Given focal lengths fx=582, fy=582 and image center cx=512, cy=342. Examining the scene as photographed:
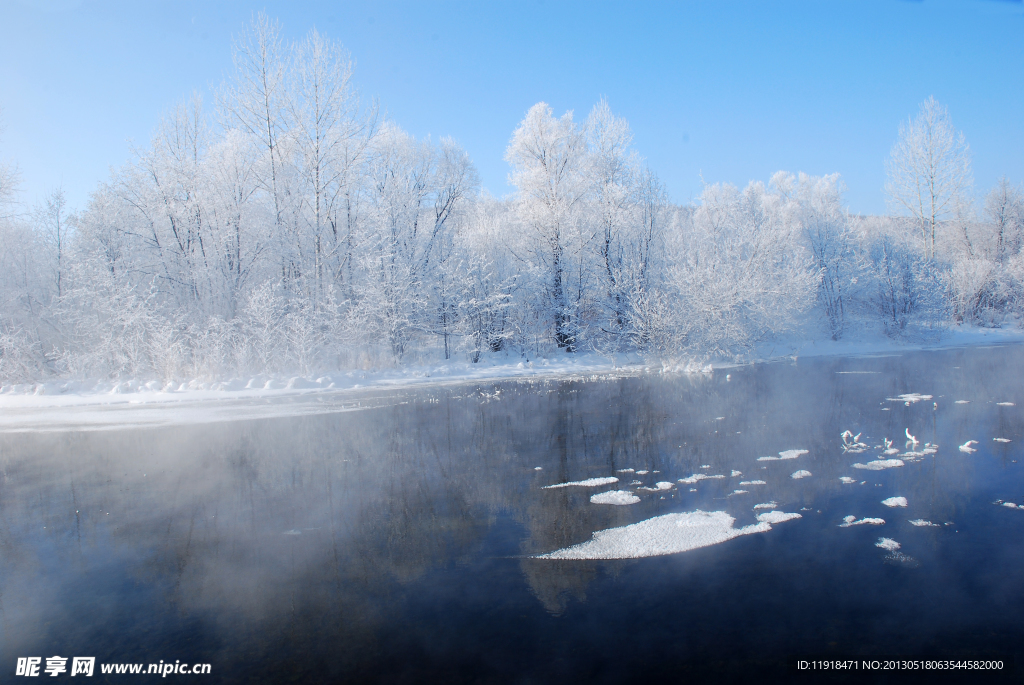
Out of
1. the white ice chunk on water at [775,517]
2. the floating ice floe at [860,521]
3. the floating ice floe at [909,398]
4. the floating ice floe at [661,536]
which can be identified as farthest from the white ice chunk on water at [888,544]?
the floating ice floe at [909,398]

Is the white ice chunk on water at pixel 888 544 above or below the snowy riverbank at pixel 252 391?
below

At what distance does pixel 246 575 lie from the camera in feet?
16.2

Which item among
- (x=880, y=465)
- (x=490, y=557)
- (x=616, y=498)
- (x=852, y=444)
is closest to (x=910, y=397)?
(x=852, y=444)

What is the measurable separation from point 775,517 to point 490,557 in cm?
301

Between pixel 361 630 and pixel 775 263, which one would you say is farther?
pixel 775 263

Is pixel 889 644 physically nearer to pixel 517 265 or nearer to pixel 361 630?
pixel 361 630

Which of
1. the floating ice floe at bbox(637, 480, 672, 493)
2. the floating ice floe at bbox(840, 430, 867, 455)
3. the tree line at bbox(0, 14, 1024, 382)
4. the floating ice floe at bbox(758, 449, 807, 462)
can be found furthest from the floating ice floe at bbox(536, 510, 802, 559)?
the tree line at bbox(0, 14, 1024, 382)

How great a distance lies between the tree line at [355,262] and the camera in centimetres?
2042

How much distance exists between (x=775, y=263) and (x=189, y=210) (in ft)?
89.1

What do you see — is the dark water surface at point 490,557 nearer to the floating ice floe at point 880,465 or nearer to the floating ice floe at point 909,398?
the floating ice floe at point 880,465

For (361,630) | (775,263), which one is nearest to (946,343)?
(775,263)

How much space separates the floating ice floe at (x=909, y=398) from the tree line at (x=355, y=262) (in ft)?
30.7

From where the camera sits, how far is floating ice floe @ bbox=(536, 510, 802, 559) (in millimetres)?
5199

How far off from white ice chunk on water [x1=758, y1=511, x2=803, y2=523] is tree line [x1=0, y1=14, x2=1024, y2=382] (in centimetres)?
1605
